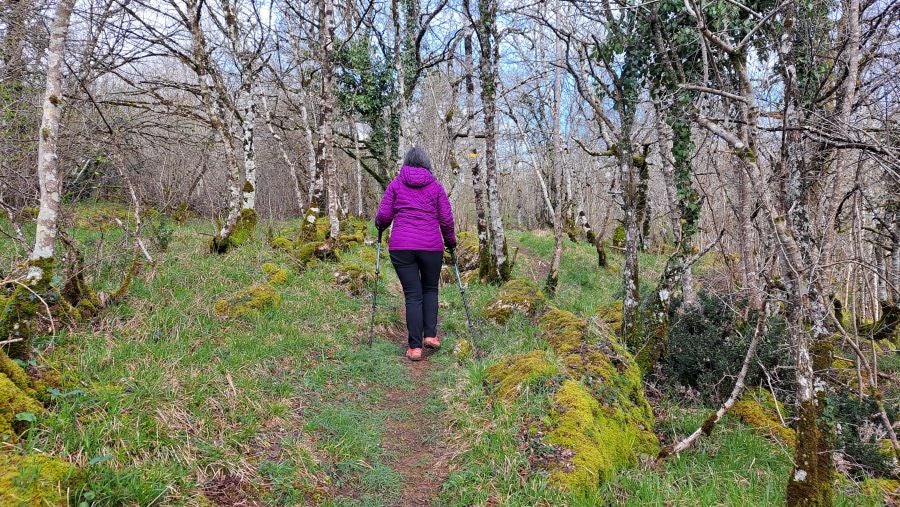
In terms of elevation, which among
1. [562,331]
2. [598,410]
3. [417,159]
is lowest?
[598,410]

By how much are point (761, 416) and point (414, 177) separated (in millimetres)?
4546

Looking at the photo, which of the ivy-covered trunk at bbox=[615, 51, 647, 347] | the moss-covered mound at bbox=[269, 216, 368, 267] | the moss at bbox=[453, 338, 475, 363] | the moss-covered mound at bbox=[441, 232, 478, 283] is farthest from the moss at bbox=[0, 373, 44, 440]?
the moss-covered mound at bbox=[441, 232, 478, 283]

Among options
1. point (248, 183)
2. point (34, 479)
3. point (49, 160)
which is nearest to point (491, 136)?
point (248, 183)

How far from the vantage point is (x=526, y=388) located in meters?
3.90

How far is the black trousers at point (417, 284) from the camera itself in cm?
552

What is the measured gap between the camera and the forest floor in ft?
9.13

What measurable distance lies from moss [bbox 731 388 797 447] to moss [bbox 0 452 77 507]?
536cm

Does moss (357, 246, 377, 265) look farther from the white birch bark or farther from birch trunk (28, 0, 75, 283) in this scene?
birch trunk (28, 0, 75, 283)

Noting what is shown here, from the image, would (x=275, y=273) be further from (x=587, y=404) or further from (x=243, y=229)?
(x=587, y=404)

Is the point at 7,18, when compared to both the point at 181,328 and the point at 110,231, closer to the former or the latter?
the point at 181,328

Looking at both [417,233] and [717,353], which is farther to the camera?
[717,353]

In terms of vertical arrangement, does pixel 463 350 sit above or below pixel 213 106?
below

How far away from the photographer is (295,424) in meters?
3.80

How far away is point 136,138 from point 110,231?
2.17m
